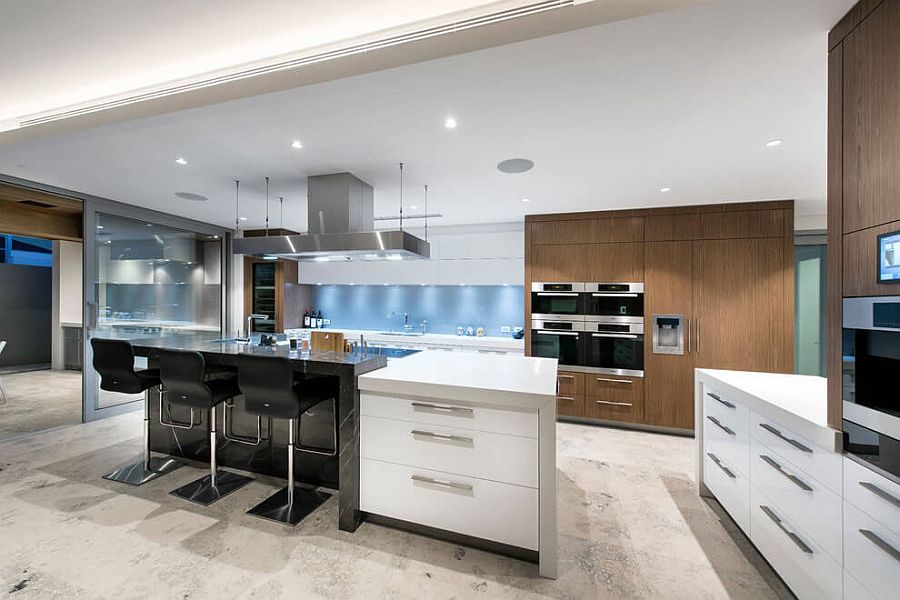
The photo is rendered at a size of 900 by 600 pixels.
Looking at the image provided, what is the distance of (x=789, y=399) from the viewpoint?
1.87 meters

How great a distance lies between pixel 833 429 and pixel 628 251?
2.99 metres

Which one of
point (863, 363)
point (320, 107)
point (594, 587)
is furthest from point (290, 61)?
point (594, 587)

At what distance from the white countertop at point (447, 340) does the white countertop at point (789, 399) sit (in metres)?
2.42

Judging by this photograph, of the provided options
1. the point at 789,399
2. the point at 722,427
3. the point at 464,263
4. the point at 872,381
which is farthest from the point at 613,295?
the point at 872,381

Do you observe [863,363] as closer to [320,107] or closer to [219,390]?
[320,107]

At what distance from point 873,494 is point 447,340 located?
4.18 meters

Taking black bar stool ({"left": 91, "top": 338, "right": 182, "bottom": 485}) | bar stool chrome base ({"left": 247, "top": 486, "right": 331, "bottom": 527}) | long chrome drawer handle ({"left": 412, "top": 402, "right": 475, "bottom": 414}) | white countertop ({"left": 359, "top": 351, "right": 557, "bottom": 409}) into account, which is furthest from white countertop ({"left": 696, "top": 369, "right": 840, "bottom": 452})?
black bar stool ({"left": 91, "top": 338, "right": 182, "bottom": 485})

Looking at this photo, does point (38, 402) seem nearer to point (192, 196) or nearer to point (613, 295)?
point (192, 196)

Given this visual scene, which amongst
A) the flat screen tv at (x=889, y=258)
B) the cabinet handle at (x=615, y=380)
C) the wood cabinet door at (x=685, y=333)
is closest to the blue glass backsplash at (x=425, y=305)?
the cabinet handle at (x=615, y=380)

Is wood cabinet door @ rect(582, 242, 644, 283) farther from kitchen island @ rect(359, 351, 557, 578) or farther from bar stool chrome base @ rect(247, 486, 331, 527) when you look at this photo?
bar stool chrome base @ rect(247, 486, 331, 527)

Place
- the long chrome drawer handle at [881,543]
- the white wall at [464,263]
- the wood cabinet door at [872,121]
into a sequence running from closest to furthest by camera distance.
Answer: the long chrome drawer handle at [881,543], the wood cabinet door at [872,121], the white wall at [464,263]

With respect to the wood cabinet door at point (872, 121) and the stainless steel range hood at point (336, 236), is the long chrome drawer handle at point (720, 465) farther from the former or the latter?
the stainless steel range hood at point (336, 236)

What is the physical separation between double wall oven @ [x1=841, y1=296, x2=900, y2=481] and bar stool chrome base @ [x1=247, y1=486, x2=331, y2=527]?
2.71m

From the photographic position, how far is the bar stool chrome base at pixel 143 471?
109 inches
